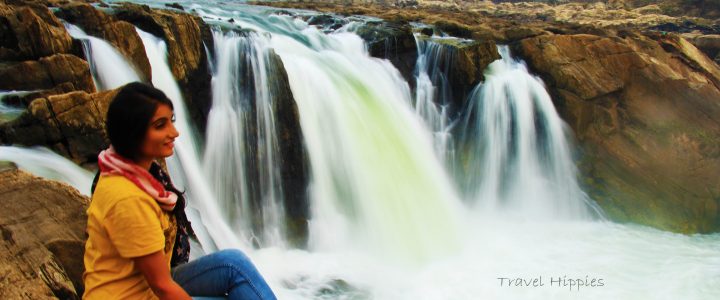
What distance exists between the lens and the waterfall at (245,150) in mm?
7367

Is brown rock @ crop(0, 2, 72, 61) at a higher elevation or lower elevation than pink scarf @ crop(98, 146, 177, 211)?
higher

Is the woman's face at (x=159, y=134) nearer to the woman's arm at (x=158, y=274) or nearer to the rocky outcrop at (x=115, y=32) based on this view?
the woman's arm at (x=158, y=274)

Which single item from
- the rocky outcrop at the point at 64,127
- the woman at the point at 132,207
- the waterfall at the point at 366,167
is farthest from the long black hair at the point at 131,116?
the waterfall at the point at 366,167

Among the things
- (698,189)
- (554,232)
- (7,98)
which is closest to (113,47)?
(7,98)

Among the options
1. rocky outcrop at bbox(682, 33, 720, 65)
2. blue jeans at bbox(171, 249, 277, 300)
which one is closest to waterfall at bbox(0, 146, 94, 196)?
blue jeans at bbox(171, 249, 277, 300)

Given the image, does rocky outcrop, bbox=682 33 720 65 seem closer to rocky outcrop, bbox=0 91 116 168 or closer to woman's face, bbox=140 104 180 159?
rocky outcrop, bbox=0 91 116 168

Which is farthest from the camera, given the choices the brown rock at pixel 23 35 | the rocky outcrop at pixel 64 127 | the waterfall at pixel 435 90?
the waterfall at pixel 435 90

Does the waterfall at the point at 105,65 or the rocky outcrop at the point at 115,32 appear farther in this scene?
the rocky outcrop at the point at 115,32

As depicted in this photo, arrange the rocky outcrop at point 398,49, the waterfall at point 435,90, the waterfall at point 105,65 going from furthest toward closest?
the rocky outcrop at point 398,49 < the waterfall at point 435,90 < the waterfall at point 105,65

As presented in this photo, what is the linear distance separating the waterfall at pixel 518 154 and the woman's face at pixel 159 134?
28.6 feet

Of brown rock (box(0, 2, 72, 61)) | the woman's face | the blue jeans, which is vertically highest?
brown rock (box(0, 2, 72, 61))

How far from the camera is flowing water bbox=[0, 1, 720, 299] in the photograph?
703 centimetres

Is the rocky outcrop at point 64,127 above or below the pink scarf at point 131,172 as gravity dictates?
below

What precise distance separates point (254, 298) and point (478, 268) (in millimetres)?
5641
